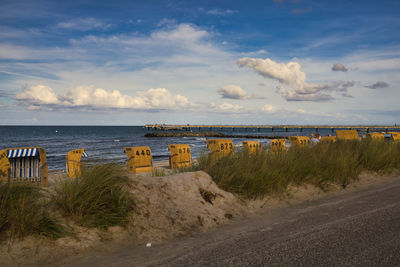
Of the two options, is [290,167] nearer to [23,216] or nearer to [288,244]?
[288,244]

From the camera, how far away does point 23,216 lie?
4.76 meters

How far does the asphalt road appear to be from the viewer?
4.36 metres

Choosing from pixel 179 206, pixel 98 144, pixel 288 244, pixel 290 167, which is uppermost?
pixel 290 167

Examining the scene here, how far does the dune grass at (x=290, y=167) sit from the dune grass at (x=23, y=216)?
12.8 ft

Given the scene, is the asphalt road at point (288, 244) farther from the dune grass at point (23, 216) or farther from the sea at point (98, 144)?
the sea at point (98, 144)

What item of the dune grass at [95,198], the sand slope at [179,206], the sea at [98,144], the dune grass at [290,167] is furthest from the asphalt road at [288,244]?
the sea at [98,144]

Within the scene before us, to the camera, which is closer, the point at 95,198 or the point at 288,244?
the point at 288,244

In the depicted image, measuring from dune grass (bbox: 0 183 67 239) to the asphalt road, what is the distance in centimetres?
74

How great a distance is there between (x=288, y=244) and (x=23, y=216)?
12.8 feet

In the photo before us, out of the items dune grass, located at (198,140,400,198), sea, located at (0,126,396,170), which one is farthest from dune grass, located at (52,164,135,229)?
dune grass, located at (198,140,400,198)

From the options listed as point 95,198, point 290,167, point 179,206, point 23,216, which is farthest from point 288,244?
point 290,167

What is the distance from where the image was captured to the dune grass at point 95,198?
17.8ft

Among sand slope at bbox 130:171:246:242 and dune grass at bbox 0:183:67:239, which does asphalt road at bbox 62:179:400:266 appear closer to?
sand slope at bbox 130:171:246:242

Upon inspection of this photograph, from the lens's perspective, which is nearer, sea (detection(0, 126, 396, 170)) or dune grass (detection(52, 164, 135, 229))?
dune grass (detection(52, 164, 135, 229))
